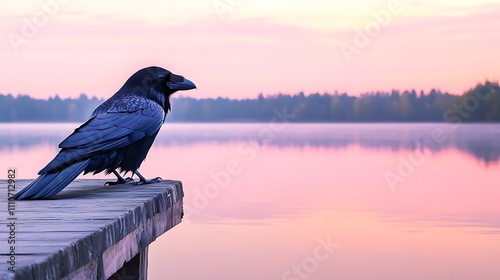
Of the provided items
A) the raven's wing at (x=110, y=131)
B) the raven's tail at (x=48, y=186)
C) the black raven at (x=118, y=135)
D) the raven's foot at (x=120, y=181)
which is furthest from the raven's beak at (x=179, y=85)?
the raven's tail at (x=48, y=186)

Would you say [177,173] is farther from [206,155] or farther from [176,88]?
[176,88]

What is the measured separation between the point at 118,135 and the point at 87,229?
6.55 ft

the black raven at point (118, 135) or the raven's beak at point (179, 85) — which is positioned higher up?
the raven's beak at point (179, 85)

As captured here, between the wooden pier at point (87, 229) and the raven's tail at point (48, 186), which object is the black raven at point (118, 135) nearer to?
the raven's tail at point (48, 186)

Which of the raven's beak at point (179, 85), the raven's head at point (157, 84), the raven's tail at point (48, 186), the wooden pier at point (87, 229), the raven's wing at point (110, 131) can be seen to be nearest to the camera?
the wooden pier at point (87, 229)

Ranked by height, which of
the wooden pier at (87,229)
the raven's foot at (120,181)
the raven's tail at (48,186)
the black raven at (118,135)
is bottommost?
the wooden pier at (87,229)

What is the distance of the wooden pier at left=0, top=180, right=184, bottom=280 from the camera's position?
3656 mm

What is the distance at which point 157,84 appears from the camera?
22.7 ft

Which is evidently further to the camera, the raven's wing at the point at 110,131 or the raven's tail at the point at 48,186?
Result: the raven's wing at the point at 110,131

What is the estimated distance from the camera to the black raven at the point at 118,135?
5.70 m

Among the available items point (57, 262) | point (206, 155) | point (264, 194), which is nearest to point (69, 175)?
point (57, 262)

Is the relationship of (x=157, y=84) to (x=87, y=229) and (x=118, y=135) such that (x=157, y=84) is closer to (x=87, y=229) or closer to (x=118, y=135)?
(x=118, y=135)

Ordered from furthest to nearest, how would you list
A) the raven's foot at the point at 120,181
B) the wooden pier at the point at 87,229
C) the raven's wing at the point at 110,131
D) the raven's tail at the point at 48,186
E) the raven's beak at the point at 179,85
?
the raven's beak at the point at 179,85 → the raven's foot at the point at 120,181 → the raven's wing at the point at 110,131 → the raven's tail at the point at 48,186 → the wooden pier at the point at 87,229

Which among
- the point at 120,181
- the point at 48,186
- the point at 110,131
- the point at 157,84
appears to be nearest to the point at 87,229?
the point at 48,186
